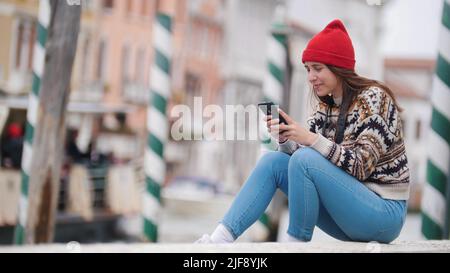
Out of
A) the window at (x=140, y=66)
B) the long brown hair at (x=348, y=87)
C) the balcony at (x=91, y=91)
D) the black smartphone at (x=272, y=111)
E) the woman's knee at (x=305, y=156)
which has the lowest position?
the balcony at (x=91, y=91)

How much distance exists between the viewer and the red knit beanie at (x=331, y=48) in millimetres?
2033

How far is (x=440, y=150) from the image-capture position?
299 cm

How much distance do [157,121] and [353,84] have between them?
1.49m

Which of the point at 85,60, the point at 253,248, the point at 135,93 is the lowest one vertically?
the point at 135,93

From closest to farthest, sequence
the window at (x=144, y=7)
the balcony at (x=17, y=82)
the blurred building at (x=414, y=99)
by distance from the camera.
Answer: the balcony at (x=17, y=82) < the window at (x=144, y=7) < the blurred building at (x=414, y=99)

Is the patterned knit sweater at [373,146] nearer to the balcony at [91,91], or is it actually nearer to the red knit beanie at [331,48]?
the red knit beanie at [331,48]

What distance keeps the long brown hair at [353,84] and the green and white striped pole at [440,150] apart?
3.35ft

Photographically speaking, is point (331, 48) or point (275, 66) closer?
point (331, 48)

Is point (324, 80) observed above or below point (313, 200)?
above

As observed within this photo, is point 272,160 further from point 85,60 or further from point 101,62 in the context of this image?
point 101,62

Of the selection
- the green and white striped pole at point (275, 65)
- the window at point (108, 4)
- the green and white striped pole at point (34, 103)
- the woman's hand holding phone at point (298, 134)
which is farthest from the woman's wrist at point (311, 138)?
the window at point (108, 4)

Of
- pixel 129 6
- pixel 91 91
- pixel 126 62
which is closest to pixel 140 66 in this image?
pixel 126 62

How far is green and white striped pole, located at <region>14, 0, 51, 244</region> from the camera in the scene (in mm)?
2916
